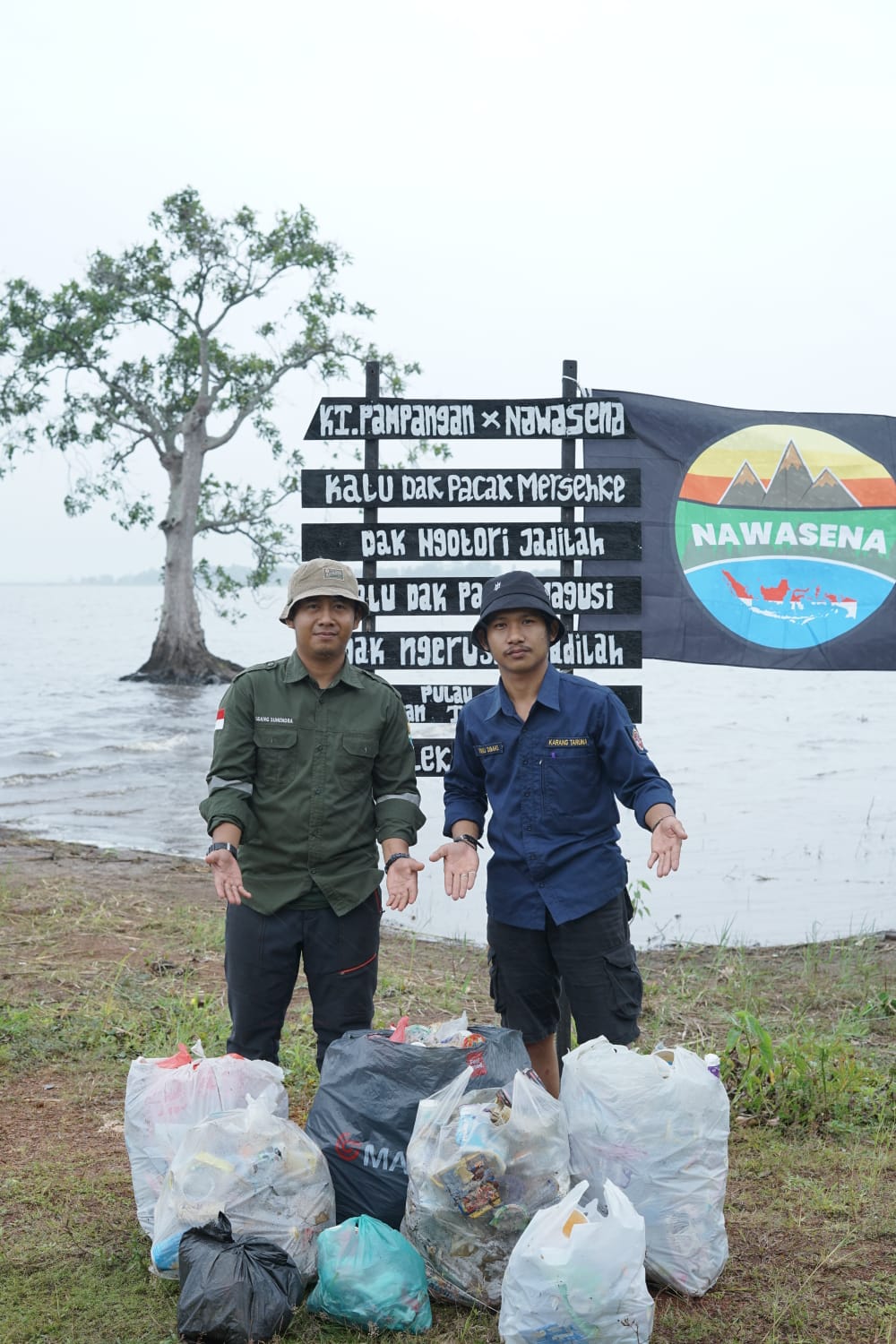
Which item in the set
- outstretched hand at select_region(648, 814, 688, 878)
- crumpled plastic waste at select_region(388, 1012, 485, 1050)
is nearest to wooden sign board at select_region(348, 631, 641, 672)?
outstretched hand at select_region(648, 814, 688, 878)

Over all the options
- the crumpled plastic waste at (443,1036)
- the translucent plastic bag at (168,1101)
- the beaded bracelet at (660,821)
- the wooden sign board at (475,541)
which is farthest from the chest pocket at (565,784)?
the wooden sign board at (475,541)

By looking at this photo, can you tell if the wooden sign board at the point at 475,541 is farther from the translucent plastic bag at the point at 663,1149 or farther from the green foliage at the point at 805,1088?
the translucent plastic bag at the point at 663,1149

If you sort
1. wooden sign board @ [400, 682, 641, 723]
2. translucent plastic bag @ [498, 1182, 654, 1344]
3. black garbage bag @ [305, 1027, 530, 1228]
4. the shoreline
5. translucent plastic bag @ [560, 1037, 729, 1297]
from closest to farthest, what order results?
1. translucent plastic bag @ [498, 1182, 654, 1344]
2. translucent plastic bag @ [560, 1037, 729, 1297]
3. black garbage bag @ [305, 1027, 530, 1228]
4. wooden sign board @ [400, 682, 641, 723]
5. the shoreline

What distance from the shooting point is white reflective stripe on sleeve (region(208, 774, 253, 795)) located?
3.96 m

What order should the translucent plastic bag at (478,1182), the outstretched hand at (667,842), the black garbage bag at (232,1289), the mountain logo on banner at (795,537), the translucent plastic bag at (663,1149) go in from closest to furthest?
the black garbage bag at (232,1289) → the translucent plastic bag at (478,1182) → the translucent plastic bag at (663,1149) → the outstretched hand at (667,842) → the mountain logo on banner at (795,537)

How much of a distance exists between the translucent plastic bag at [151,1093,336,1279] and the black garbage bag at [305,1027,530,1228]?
4.2 inches

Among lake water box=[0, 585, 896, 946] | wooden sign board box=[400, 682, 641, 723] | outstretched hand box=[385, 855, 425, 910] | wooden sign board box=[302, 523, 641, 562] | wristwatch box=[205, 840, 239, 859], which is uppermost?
wooden sign board box=[302, 523, 641, 562]

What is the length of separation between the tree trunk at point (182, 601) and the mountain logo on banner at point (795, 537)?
28024 mm

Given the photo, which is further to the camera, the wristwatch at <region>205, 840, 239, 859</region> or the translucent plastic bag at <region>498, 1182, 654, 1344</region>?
the wristwatch at <region>205, 840, 239, 859</region>

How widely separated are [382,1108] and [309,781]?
1038 mm

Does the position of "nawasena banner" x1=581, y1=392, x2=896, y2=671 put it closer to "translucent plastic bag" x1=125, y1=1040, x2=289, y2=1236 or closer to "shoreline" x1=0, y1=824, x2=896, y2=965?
"shoreline" x1=0, y1=824, x2=896, y2=965

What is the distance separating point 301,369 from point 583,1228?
32.2 m

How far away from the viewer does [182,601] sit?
34.8 m

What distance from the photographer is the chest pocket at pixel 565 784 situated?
3910mm
